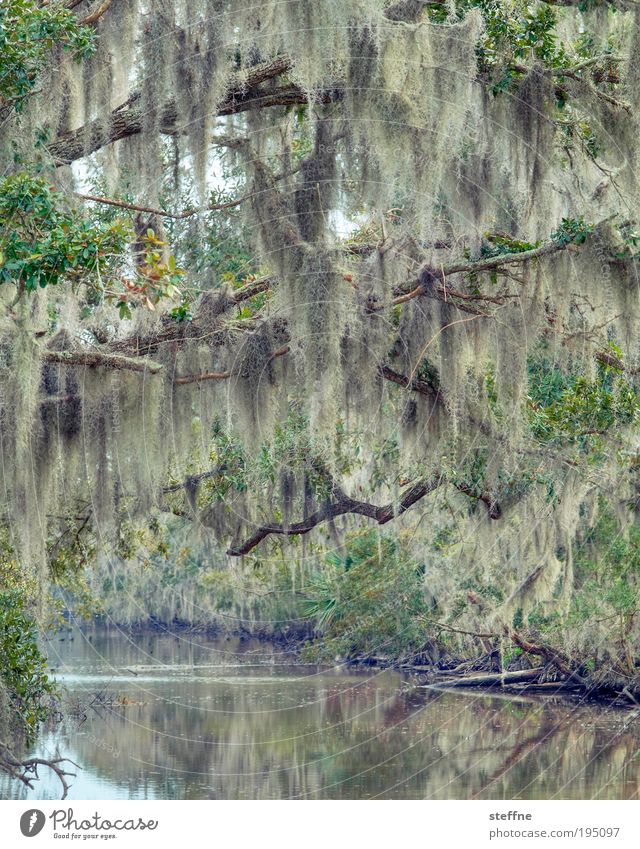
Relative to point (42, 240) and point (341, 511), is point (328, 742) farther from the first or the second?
point (42, 240)

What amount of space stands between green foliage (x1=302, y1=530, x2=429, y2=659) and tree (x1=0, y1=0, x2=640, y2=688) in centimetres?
588

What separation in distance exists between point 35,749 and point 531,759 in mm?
4719

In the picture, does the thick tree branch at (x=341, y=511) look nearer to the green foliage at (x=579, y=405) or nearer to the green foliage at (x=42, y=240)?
the green foliage at (x=579, y=405)

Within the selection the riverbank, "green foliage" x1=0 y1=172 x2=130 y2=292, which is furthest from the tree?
the riverbank

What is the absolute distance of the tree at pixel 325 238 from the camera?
6207mm

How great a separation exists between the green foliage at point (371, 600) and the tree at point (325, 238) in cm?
588

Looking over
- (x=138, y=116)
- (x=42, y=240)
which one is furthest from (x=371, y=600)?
(x=42, y=240)

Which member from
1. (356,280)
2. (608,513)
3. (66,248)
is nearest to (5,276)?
(66,248)

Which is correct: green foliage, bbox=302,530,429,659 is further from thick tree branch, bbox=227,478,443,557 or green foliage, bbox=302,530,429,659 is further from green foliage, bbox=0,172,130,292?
green foliage, bbox=0,172,130,292

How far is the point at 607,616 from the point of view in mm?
12367

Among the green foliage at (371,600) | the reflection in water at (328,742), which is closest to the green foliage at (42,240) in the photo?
the reflection in water at (328,742)

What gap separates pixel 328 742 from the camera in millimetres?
12078

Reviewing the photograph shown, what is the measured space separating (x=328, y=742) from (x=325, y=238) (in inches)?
272

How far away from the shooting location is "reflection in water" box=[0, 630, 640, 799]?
9.71 metres
